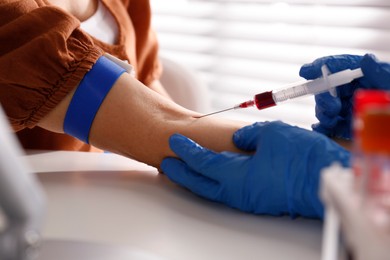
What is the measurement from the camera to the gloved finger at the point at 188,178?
0.91 m

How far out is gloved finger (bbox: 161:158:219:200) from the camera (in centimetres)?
91

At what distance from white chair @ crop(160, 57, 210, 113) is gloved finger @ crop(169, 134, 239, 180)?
65 cm

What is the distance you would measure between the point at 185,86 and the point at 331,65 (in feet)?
2.26

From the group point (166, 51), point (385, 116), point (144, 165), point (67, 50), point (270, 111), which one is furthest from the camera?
point (166, 51)

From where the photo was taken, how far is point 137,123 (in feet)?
3.46

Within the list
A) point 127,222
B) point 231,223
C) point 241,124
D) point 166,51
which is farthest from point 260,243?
point 166,51

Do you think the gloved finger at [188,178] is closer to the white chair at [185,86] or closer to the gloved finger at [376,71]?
the gloved finger at [376,71]

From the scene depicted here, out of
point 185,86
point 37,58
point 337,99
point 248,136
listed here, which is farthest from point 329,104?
point 185,86

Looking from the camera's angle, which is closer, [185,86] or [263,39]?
[185,86]

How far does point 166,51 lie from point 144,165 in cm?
136

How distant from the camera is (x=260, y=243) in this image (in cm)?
78

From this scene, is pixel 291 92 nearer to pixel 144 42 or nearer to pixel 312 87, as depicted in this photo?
pixel 312 87

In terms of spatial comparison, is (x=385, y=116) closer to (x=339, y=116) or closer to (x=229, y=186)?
(x=229, y=186)

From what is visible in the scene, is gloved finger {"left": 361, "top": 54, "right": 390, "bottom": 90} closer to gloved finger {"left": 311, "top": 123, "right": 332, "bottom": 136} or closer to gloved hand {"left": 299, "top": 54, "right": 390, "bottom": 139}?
gloved hand {"left": 299, "top": 54, "right": 390, "bottom": 139}
